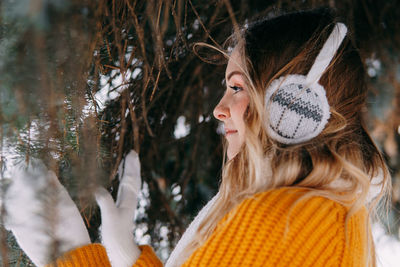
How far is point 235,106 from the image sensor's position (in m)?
0.87

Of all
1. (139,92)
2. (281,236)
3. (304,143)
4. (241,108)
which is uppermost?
(139,92)

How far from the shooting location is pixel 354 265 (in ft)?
2.53

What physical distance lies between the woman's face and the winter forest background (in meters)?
0.08

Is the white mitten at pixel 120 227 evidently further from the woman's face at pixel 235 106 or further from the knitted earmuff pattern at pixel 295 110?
the knitted earmuff pattern at pixel 295 110

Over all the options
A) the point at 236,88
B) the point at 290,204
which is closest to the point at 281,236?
the point at 290,204

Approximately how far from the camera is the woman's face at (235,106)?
864 millimetres

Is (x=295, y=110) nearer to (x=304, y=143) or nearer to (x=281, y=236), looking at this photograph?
(x=304, y=143)

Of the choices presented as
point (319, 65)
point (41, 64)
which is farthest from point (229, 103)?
point (41, 64)

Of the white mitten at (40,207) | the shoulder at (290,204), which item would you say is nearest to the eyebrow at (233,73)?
the shoulder at (290,204)

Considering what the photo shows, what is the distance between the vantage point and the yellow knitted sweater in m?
0.72

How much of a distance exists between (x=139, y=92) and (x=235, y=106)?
228 mm

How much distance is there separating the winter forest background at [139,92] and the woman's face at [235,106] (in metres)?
0.08

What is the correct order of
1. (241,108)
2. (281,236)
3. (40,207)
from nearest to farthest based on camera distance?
1. (40,207)
2. (281,236)
3. (241,108)

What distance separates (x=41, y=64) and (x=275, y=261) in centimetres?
52
